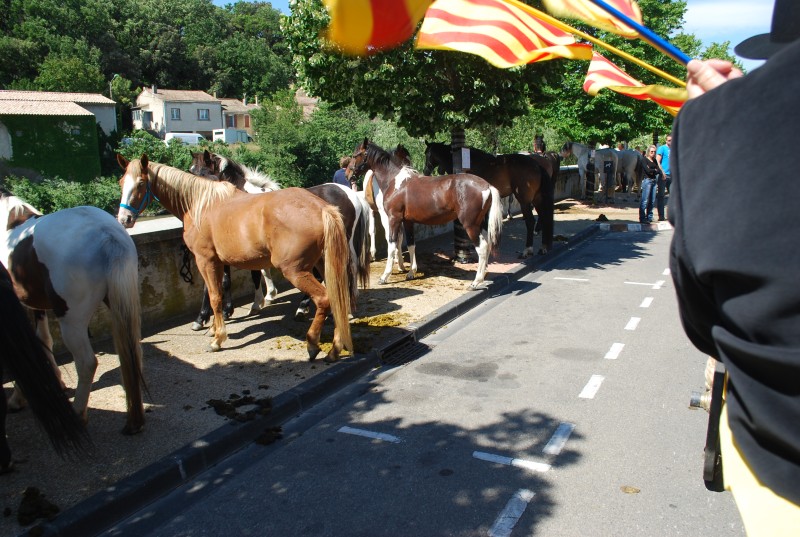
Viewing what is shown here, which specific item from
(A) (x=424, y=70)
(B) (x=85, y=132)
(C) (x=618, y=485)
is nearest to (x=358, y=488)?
(C) (x=618, y=485)

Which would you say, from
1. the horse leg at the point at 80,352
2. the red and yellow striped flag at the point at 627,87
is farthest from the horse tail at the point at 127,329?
the red and yellow striped flag at the point at 627,87

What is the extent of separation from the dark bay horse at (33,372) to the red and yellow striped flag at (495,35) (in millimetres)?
3006

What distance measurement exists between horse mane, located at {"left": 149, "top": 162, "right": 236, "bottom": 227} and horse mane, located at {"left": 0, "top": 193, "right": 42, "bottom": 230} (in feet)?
5.65

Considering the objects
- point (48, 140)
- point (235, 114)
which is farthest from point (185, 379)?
point (235, 114)

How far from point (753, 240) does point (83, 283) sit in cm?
471

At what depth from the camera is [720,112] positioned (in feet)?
3.52

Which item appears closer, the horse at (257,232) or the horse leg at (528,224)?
the horse at (257,232)

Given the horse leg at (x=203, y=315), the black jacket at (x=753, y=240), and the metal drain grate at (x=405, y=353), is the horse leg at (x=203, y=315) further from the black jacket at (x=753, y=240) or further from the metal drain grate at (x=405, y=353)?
the black jacket at (x=753, y=240)

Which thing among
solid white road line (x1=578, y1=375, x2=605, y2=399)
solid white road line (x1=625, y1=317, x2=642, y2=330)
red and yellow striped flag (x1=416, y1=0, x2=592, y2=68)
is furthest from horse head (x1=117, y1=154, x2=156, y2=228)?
solid white road line (x1=625, y1=317, x2=642, y2=330)

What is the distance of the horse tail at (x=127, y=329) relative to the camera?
4621mm

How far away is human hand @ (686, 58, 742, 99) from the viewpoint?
1.34 m

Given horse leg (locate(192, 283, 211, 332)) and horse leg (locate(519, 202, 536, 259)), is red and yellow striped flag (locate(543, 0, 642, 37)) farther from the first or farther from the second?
horse leg (locate(519, 202, 536, 259))

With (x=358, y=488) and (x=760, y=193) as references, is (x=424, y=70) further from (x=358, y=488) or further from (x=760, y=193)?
(x=760, y=193)

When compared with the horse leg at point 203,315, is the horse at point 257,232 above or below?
above
